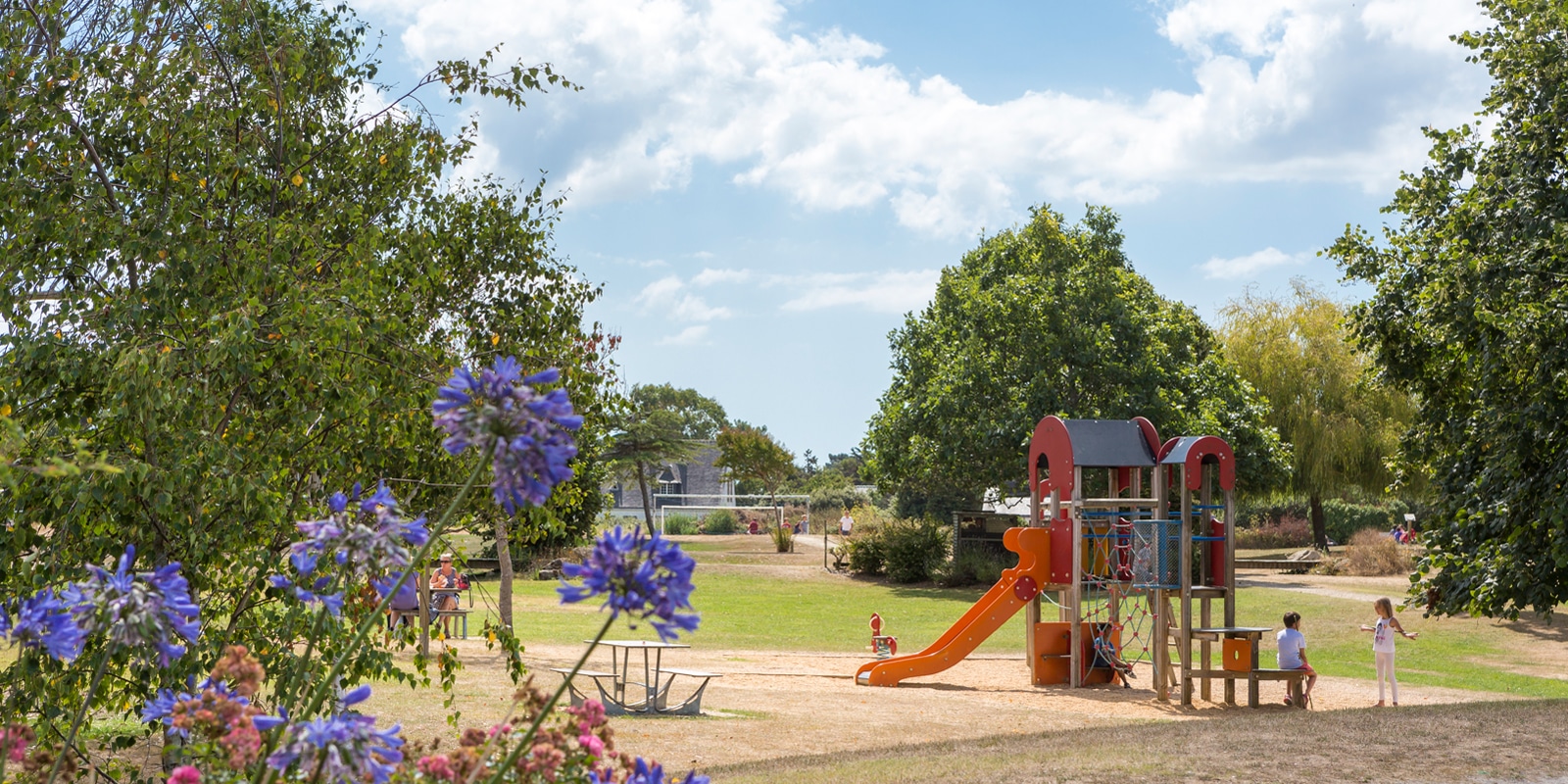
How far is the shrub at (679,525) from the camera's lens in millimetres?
57188

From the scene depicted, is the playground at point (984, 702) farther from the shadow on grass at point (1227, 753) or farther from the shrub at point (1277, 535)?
the shrub at point (1277, 535)

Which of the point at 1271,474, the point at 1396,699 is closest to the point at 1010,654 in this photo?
the point at 1396,699

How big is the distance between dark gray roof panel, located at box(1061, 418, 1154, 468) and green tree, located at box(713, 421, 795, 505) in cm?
5032

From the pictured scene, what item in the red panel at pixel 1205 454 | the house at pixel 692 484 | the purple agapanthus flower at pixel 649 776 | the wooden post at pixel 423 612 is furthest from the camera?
the house at pixel 692 484

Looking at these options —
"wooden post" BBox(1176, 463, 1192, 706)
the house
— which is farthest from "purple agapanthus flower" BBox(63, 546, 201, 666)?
the house

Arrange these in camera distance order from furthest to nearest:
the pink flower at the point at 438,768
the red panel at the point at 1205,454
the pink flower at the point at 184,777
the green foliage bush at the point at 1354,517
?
1. the green foliage bush at the point at 1354,517
2. the red panel at the point at 1205,454
3. the pink flower at the point at 438,768
4. the pink flower at the point at 184,777

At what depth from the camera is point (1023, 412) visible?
30.9 metres

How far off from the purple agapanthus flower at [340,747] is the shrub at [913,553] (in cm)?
3274

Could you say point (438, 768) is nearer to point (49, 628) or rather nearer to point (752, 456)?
point (49, 628)

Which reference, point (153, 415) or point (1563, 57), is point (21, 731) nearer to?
point (153, 415)

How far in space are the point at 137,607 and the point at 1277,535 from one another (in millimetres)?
52090

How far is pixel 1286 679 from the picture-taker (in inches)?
539

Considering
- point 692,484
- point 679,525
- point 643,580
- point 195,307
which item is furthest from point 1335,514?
point 692,484

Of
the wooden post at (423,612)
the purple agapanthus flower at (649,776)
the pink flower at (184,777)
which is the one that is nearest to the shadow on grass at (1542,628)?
the wooden post at (423,612)
